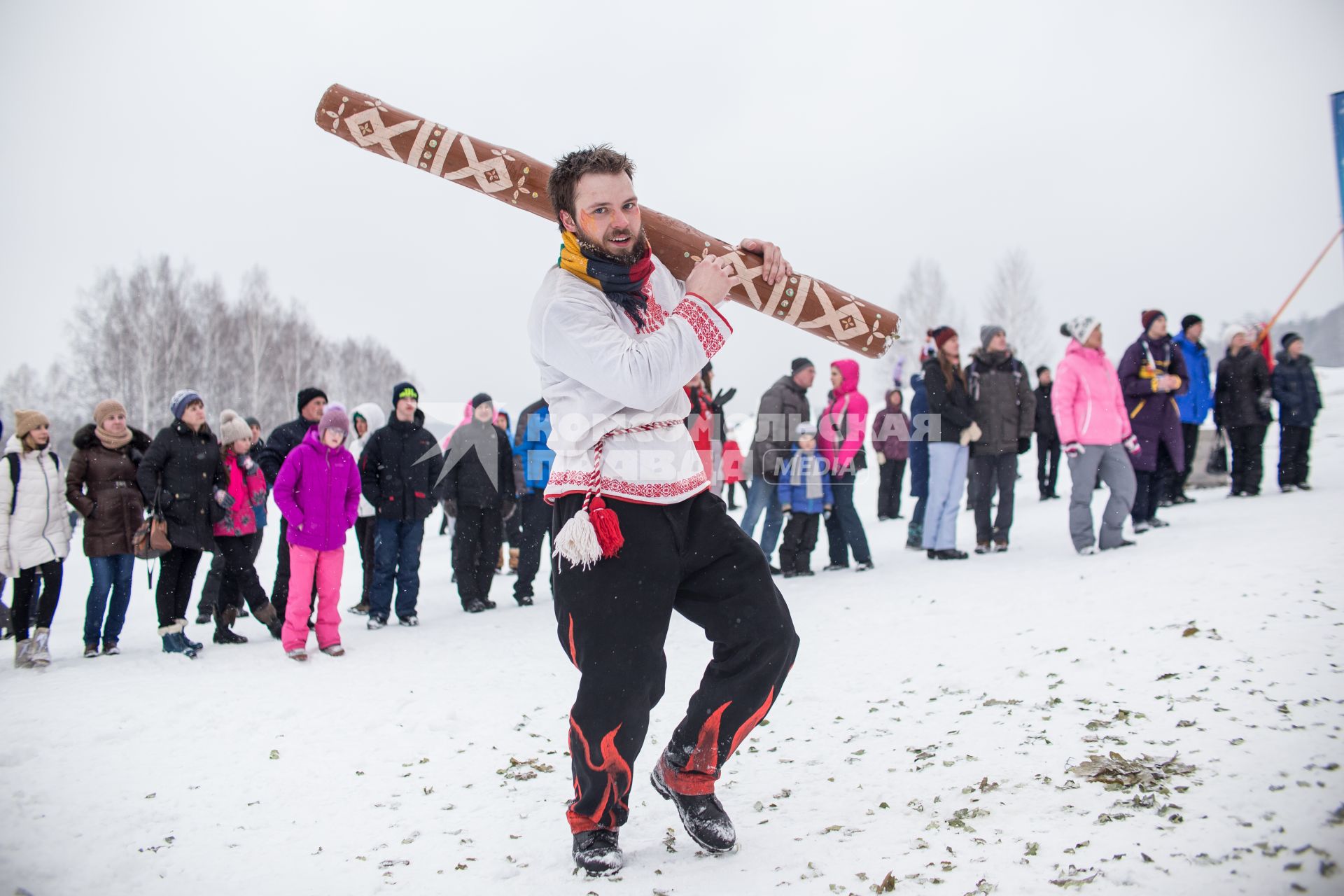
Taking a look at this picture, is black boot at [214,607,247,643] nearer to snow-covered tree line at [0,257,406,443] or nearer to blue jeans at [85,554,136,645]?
blue jeans at [85,554,136,645]

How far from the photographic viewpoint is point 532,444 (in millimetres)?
9055

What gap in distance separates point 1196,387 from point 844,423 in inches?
172

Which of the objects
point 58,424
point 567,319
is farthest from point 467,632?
point 58,424

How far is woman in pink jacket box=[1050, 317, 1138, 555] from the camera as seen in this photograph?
7.22 meters

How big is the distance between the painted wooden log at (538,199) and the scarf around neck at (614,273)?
30cm

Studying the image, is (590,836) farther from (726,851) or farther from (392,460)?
(392,460)

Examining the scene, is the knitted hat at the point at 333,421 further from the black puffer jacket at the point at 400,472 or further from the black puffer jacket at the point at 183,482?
the black puffer jacket at the point at 183,482

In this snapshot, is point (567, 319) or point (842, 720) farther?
point (842, 720)

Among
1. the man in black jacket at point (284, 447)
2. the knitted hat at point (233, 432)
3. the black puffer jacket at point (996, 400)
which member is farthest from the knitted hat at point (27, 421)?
the black puffer jacket at point (996, 400)

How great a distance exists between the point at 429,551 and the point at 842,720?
10.7 m

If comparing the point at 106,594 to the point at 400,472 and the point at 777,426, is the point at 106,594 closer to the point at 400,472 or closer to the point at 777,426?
the point at 400,472

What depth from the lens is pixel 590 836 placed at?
2742 millimetres

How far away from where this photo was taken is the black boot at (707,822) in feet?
9.13

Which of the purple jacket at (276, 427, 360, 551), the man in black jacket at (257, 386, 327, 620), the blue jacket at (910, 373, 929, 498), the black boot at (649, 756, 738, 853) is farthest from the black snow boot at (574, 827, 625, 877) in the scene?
the blue jacket at (910, 373, 929, 498)
